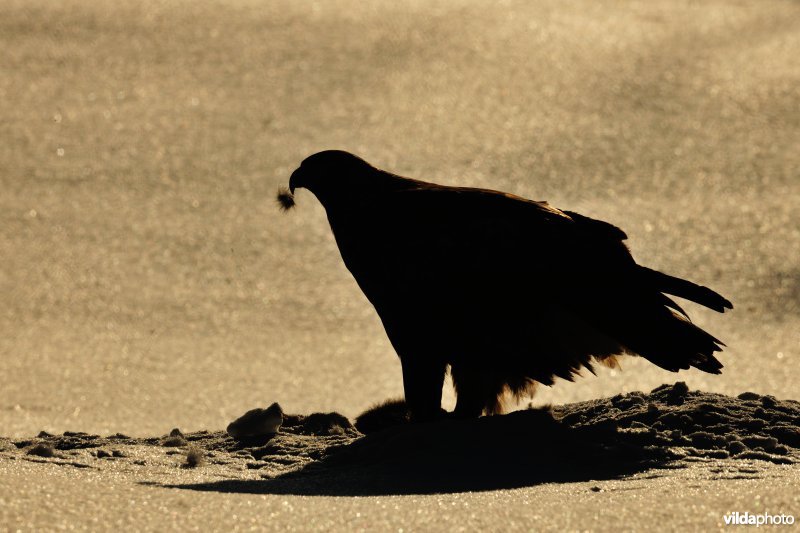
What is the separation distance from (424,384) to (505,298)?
466 mm

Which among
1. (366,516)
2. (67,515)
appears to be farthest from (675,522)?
(67,515)

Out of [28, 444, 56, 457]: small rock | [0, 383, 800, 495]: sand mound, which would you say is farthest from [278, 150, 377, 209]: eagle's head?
[28, 444, 56, 457]: small rock

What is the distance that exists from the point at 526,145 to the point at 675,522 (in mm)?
6241

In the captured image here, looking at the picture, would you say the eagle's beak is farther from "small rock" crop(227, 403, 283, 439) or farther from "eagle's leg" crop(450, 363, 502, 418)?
"eagle's leg" crop(450, 363, 502, 418)

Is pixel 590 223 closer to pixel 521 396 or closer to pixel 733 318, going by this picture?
pixel 521 396

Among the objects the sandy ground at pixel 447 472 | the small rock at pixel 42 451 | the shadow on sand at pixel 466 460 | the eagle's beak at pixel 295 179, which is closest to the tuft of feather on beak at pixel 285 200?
the eagle's beak at pixel 295 179

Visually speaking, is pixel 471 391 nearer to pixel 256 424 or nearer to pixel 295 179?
pixel 256 424

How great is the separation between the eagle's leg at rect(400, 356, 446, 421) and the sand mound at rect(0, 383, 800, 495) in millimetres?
235

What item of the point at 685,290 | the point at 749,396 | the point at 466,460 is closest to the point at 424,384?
the point at 466,460

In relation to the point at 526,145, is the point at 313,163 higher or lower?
lower

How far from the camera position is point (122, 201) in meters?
8.55

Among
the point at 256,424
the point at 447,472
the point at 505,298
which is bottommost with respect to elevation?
the point at 447,472

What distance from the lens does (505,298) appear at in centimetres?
487

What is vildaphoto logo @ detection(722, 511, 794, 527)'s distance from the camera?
10.7 feet
